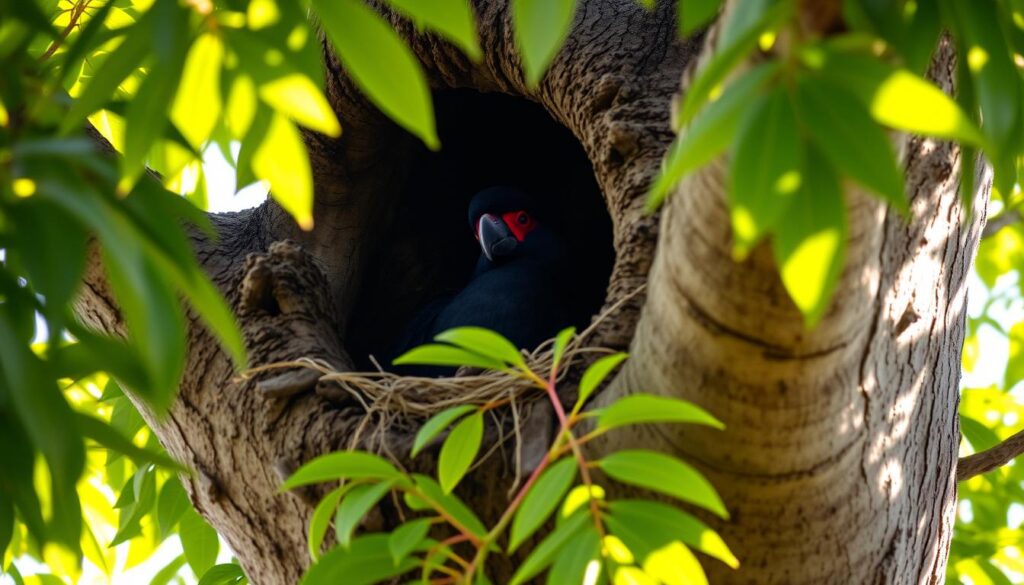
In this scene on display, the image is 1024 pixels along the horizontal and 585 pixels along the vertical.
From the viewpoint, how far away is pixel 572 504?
1.12m

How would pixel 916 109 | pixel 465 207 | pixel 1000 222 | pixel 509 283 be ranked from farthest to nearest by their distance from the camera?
1. pixel 465 207
2. pixel 509 283
3. pixel 1000 222
4. pixel 916 109

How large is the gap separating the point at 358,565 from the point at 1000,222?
2.11 m

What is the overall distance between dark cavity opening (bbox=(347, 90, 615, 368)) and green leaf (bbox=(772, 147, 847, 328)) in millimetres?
2142

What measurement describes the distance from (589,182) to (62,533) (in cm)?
250

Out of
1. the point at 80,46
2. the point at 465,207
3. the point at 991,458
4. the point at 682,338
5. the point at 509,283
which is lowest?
the point at 991,458

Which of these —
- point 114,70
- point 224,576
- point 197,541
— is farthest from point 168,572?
point 114,70

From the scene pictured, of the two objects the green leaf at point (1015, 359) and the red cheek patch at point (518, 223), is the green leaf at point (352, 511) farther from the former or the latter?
the green leaf at point (1015, 359)

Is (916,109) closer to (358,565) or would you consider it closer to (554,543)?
(554,543)

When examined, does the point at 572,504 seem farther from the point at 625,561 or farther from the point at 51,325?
the point at 51,325

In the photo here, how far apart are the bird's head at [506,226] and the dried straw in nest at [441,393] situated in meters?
1.15

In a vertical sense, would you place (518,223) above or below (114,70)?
above

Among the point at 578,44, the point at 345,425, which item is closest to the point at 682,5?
the point at 345,425

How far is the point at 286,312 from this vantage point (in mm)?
2098

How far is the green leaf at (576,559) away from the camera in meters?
1.05
